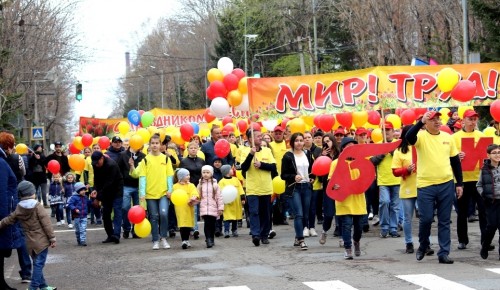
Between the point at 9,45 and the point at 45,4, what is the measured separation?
291 inches

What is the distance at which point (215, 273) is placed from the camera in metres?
12.2

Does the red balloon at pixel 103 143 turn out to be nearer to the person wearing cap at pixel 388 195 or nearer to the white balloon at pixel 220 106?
the white balloon at pixel 220 106

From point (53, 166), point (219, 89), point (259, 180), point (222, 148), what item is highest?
point (219, 89)

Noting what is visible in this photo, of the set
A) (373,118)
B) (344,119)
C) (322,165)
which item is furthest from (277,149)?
(373,118)

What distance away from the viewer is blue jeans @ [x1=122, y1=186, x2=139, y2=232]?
1781cm

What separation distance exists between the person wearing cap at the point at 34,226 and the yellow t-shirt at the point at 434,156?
473cm

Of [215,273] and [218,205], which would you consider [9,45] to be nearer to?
[218,205]

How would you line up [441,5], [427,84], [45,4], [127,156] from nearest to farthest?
[427,84] < [127,156] < [441,5] < [45,4]

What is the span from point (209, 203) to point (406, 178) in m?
3.30

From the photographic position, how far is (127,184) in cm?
1780

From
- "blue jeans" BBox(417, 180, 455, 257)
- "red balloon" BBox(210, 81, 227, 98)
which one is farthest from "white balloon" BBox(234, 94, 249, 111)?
"blue jeans" BBox(417, 180, 455, 257)

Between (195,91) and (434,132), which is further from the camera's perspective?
(195,91)

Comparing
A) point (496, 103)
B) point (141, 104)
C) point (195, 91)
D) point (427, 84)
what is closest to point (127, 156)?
point (427, 84)

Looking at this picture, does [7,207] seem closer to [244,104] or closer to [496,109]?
[244,104]
